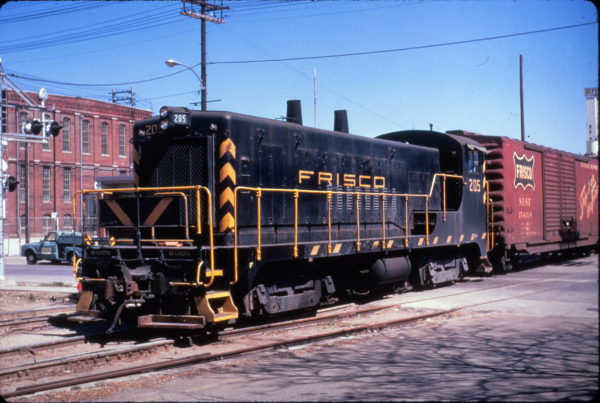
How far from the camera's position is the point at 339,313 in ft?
38.3

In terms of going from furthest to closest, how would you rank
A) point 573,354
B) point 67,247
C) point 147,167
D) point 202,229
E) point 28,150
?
point 28,150
point 67,247
point 147,167
point 202,229
point 573,354

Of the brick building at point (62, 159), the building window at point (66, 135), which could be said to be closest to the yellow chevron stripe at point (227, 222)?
the brick building at point (62, 159)

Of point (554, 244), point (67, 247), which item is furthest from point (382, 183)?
point (67, 247)

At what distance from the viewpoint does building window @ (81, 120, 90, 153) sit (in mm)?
51219

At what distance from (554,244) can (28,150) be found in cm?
4056

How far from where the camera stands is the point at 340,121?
13578 millimetres

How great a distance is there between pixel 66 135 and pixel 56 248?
2313 cm

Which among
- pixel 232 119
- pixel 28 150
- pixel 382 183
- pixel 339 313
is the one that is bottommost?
pixel 339 313

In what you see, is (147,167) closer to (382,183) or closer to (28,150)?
(382,183)

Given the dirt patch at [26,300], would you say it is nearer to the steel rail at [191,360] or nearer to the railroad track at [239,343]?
the railroad track at [239,343]

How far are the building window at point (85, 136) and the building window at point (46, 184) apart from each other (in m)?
3.70

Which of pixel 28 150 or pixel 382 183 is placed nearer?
pixel 382 183

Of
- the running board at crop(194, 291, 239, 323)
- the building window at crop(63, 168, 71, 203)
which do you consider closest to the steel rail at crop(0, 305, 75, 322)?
the running board at crop(194, 291, 239, 323)

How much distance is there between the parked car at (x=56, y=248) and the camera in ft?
95.0
